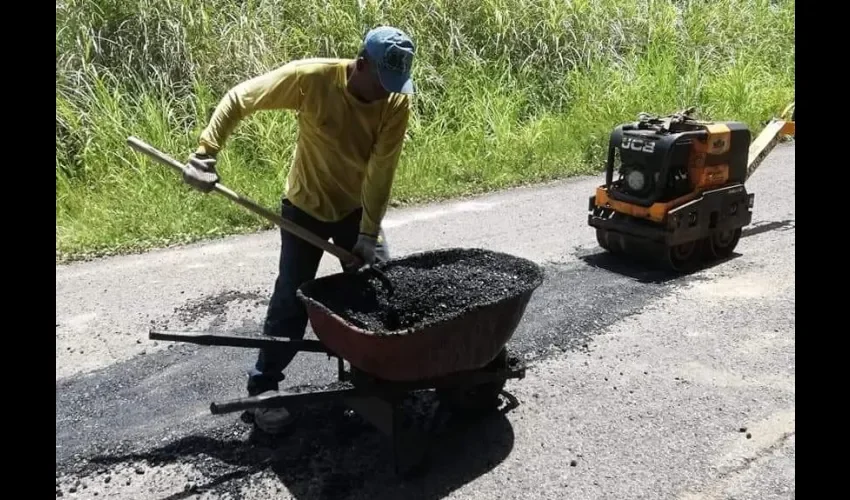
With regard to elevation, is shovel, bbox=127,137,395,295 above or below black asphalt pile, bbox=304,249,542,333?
above

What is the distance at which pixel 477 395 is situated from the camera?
340 cm

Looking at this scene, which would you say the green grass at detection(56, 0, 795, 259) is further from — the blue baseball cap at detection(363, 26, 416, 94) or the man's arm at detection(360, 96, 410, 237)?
the blue baseball cap at detection(363, 26, 416, 94)

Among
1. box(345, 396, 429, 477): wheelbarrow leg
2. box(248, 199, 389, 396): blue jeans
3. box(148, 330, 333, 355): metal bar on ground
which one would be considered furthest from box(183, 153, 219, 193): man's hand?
box(345, 396, 429, 477): wheelbarrow leg

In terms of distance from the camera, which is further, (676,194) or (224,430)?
(676,194)

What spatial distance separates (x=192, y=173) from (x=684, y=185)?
11.9 ft

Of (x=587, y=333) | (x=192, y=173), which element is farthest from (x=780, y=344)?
(x=192, y=173)

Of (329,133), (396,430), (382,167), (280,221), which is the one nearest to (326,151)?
(329,133)

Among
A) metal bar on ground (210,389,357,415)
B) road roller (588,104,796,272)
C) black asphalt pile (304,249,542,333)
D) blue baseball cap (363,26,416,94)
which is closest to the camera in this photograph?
metal bar on ground (210,389,357,415)

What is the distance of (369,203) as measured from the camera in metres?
3.31

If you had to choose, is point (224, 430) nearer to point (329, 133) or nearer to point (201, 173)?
point (201, 173)

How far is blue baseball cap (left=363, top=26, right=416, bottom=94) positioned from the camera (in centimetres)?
294

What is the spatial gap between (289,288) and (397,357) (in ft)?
2.70

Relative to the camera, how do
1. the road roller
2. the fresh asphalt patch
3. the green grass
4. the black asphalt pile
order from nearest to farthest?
the fresh asphalt patch → the black asphalt pile → the road roller → the green grass

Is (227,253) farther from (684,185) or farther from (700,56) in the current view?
(700,56)
